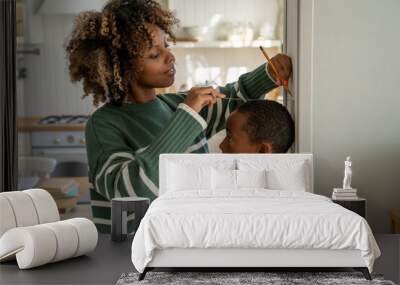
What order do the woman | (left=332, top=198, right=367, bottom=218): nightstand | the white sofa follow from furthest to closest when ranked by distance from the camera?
the woman, (left=332, top=198, right=367, bottom=218): nightstand, the white sofa

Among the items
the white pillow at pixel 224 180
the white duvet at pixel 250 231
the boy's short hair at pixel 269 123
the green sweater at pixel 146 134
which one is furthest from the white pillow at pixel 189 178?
the white duvet at pixel 250 231

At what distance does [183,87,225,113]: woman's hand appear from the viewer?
6.54 metres

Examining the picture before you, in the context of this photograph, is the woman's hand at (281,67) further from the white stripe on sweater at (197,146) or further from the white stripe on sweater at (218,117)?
the white stripe on sweater at (197,146)

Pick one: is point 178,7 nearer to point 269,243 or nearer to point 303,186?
point 303,186

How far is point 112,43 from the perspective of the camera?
625 cm

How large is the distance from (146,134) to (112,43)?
831 millimetres

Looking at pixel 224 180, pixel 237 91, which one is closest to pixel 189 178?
pixel 224 180

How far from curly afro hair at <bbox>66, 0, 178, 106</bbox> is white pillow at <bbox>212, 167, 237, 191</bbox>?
42.8 inches

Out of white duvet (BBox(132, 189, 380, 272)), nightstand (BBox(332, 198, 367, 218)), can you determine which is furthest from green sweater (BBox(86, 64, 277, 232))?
white duvet (BBox(132, 189, 380, 272))

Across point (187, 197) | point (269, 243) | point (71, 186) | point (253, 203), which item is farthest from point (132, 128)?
point (269, 243)

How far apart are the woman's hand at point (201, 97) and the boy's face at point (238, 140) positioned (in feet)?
0.71

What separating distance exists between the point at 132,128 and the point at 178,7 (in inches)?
43.8

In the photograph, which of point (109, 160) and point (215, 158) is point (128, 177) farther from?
point (215, 158)

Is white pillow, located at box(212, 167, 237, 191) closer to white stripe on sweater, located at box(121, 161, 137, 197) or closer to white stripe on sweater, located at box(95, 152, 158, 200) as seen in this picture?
white stripe on sweater, located at box(95, 152, 158, 200)
